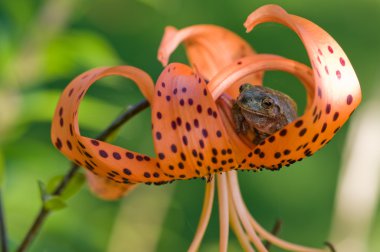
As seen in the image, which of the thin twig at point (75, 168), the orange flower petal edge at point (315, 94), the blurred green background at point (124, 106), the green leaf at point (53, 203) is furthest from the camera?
the blurred green background at point (124, 106)

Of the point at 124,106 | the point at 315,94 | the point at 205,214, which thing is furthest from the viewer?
the point at 124,106

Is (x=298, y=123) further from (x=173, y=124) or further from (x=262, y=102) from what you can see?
(x=173, y=124)

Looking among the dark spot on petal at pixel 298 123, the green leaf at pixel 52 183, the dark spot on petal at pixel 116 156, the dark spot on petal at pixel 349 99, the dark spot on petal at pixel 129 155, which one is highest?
the dark spot on petal at pixel 349 99

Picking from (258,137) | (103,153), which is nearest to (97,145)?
(103,153)

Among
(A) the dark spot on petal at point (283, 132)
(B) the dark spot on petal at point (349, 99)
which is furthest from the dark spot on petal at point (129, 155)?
(B) the dark spot on petal at point (349, 99)

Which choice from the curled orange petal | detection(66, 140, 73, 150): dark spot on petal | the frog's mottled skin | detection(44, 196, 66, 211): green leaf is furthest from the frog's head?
detection(44, 196, 66, 211): green leaf

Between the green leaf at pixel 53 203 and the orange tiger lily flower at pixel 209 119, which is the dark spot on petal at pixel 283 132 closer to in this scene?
the orange tiger lily flower at pixel 209 119
